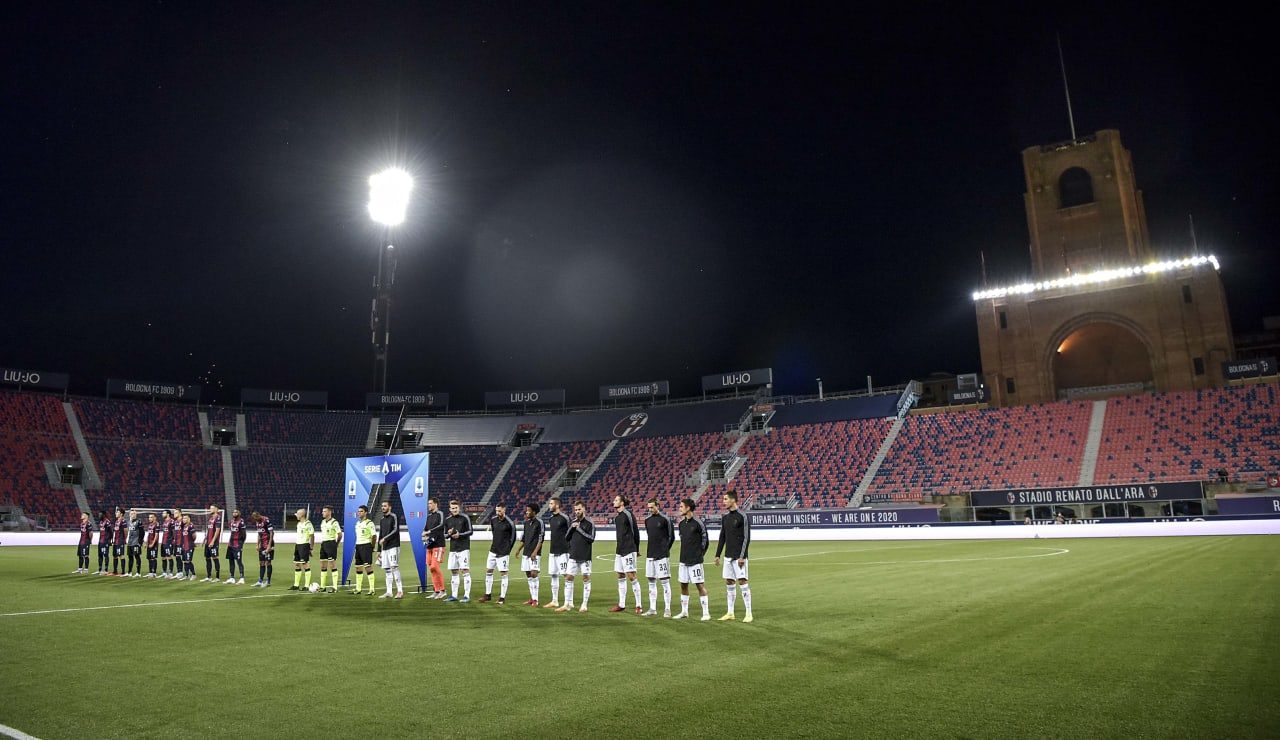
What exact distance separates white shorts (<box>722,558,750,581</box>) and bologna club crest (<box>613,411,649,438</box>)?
195 feet

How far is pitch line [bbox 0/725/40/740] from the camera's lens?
238 inches

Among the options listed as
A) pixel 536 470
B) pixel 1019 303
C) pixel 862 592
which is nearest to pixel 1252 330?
pixel 1019 303

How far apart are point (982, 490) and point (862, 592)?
3424 centimetres

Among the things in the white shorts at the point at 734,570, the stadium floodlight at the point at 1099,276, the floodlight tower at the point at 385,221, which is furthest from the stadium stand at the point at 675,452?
the white shorts at the point at 734,570

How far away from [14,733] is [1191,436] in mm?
57610

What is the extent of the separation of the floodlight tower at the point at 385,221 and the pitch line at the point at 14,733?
14.5 meters

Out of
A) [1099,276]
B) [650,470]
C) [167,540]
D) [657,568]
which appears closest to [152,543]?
[167,540]

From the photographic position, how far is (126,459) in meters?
61.8

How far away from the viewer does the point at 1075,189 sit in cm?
5969

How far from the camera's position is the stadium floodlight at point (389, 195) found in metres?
22.9

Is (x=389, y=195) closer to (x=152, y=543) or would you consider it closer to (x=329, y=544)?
(x=329, y=544)

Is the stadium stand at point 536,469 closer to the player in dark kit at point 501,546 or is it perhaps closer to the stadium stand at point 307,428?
the stadium stand at point 307,428

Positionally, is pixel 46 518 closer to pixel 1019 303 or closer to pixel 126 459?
pixel 126 459

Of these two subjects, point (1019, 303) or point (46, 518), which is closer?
point (46, 518)
